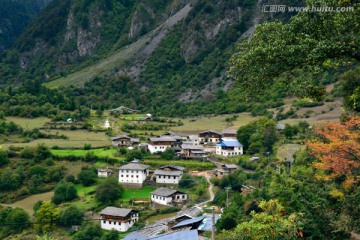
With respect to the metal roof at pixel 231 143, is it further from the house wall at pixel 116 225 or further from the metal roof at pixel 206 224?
the metal roof at pixel 206 224

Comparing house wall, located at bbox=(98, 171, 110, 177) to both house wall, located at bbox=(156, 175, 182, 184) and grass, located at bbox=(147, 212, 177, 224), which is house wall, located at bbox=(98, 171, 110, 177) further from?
grass, located at bbox=(147, 212, 177, 224)

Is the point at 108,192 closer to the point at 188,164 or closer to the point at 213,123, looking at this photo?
the point at 188,164

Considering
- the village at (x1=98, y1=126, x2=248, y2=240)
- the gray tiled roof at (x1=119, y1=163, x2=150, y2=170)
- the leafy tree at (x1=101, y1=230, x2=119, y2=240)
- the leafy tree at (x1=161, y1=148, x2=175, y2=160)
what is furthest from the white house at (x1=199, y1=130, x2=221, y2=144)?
the leafy tree at (x1=101, y1=230, x2=119, y2=240)

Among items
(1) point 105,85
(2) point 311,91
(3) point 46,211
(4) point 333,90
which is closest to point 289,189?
(2) point 311,91

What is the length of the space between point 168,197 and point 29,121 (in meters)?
32.9

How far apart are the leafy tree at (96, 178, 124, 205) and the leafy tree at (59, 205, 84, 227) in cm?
306

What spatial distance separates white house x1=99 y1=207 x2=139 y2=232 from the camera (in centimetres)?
2952

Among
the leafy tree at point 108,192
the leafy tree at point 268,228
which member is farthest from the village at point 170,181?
the leafy tree at point 268,228

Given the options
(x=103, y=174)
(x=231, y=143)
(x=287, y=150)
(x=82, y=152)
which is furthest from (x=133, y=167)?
(x=287, y=150)

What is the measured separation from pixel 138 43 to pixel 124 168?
311ft

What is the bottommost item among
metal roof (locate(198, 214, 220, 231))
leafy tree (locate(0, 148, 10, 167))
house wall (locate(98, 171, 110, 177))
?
metal roof (locate(198, 214, 220, 231))

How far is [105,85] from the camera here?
10119 cm

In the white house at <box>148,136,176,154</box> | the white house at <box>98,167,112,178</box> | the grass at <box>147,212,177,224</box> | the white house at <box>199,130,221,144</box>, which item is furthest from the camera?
the white house at <box>199,130,221,144</box>

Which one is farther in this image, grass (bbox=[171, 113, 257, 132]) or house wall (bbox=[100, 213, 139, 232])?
grass (bbox=[171, 113, 257, 132])
